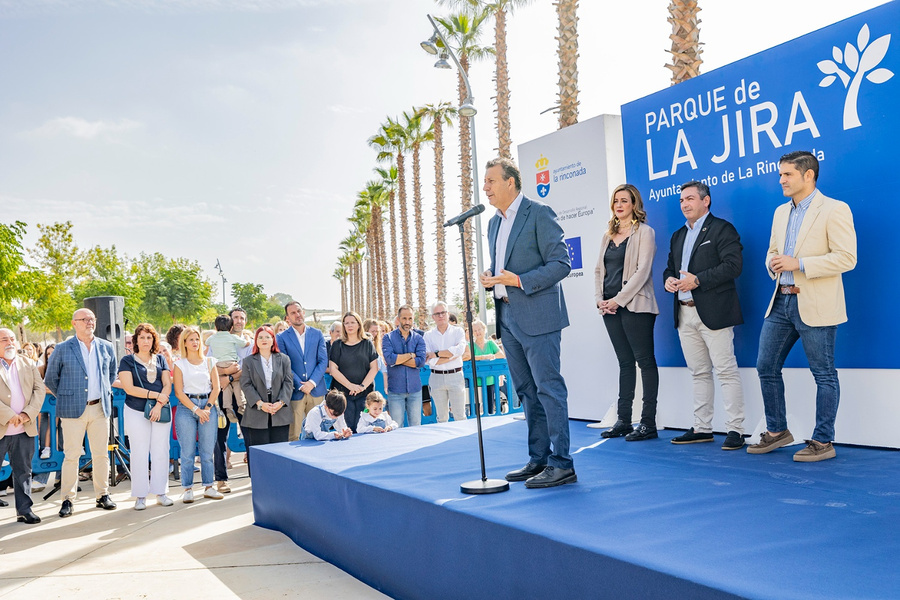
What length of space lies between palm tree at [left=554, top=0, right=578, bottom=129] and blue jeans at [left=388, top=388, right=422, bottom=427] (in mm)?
6837

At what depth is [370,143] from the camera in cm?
3092

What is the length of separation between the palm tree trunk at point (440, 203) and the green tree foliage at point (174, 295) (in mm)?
25273

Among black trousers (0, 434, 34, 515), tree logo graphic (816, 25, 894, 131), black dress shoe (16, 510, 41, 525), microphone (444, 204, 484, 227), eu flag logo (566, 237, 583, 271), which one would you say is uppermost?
tree logo graphic (816, 25, 894, 131)

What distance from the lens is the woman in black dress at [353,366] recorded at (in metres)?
7.57

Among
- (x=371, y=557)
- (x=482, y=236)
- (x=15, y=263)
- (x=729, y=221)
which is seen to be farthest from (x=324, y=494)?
(x=15, y=263)

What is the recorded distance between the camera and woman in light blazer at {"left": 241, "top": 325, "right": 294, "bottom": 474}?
23.7 feet

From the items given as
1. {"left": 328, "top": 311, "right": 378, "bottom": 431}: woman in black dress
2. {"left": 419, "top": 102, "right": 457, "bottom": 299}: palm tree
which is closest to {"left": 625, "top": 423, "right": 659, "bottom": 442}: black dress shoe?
{"left": 328, "top": 311, "right": 378, "bottom": 431}: woman in black dress

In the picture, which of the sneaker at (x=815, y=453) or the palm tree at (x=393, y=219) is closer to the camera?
the sneaker at (x=815, y=453)

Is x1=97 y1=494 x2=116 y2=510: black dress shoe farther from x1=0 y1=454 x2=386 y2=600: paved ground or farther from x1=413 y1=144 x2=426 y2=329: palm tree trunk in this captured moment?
x1=413 y1=144 x2=426 y2=329: palm tree trunk

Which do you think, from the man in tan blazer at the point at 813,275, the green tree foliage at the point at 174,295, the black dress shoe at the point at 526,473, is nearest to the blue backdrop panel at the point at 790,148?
the man in tan blazer at the point at 813,275

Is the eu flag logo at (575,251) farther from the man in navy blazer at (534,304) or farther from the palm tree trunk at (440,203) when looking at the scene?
the palm tree trunk at (440,203)

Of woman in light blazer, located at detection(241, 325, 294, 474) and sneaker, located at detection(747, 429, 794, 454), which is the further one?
woman in light blazer, located at detection(241, 325, 294, 474)

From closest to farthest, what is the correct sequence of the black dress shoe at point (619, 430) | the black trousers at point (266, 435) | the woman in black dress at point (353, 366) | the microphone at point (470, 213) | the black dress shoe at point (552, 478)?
1. the microphone at point (470, 213)
2. the black dress shoe at point (552, 478)
3. the black dress shoe at point (619, 430)
4. the black trousers at point (266, 435)
5. the woman in black dress at point (353, 366)

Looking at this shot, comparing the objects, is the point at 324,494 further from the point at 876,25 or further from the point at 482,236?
the point at 482,236
